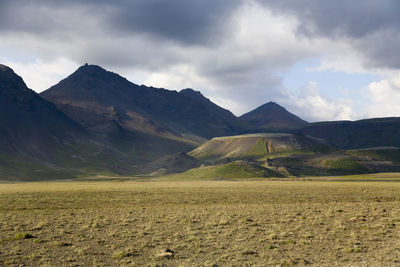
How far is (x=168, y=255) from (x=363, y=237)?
1480 centimetres

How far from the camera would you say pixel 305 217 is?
127ft

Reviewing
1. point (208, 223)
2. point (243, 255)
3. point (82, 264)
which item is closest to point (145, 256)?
point (82, 264)

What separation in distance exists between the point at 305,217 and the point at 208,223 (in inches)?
404

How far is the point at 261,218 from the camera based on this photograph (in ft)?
125

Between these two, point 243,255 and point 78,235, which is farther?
point 78,235

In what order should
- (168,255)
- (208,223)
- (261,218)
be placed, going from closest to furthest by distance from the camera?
(168,255) < (208,223) < (261,218)

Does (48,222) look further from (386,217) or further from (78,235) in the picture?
(386,217)

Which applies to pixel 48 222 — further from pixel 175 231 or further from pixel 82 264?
pixel 82 264

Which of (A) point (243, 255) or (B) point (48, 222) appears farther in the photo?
(B) point (48, 222)

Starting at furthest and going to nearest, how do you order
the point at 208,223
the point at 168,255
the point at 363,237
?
the point at 208,223, the point at 363,237, the point at 168,255

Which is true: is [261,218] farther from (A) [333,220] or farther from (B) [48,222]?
(B) [48,222]

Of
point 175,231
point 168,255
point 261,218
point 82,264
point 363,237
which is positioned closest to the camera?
point 82,264

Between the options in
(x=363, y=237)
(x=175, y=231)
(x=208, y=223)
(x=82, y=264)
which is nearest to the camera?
(x=82, y=264)

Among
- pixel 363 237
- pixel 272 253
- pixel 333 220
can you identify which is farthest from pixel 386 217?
pixel 272 253
